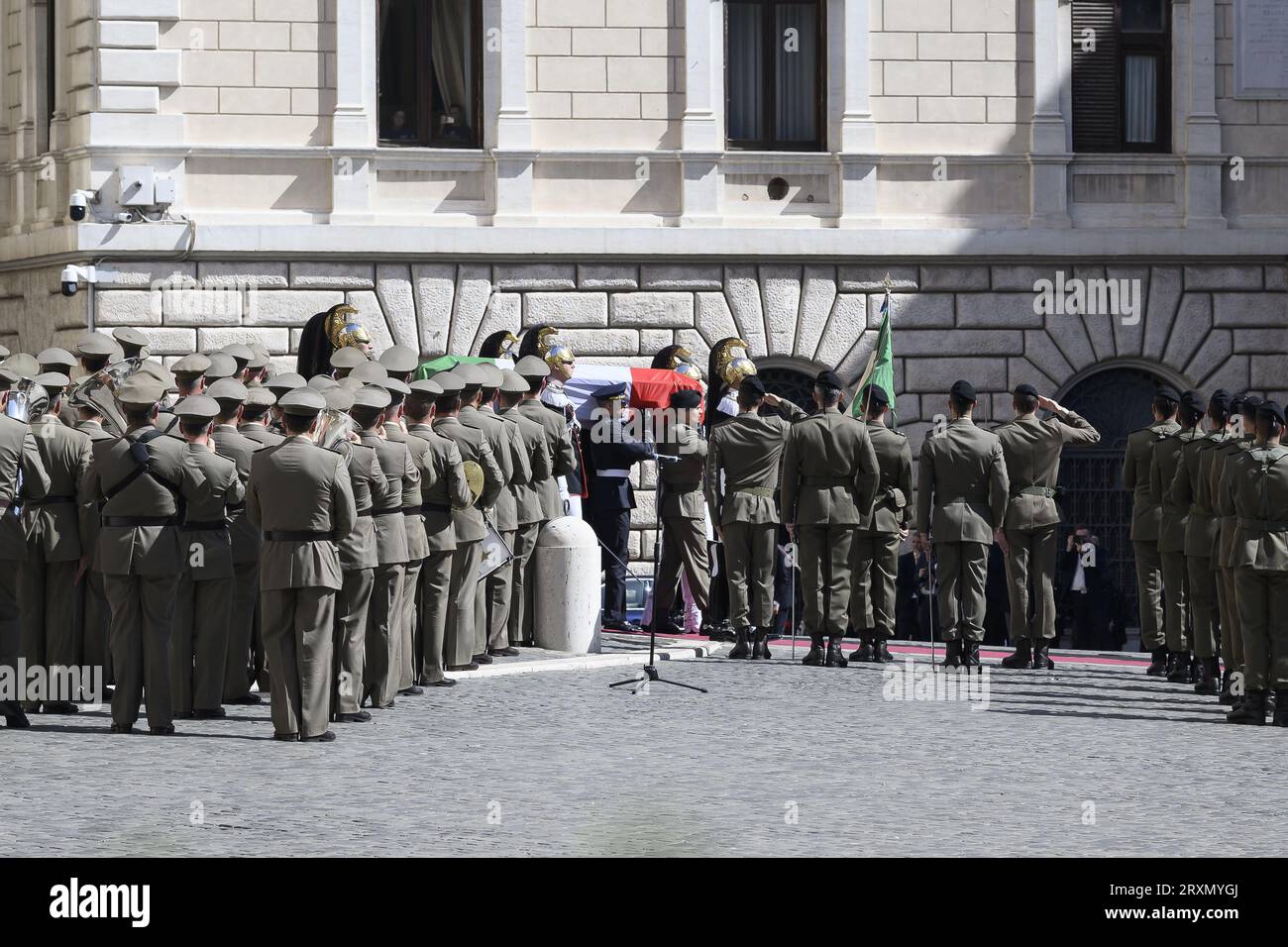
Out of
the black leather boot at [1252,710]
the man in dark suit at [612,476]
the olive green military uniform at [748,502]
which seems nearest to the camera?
the black leather boot at [1252,710]

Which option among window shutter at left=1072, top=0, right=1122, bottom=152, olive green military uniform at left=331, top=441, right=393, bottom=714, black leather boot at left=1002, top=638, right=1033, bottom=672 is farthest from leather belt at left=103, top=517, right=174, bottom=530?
window shutter at left=1072, top=0, right=1122, bottom=152

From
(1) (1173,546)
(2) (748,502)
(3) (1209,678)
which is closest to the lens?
(3) (1209,678)

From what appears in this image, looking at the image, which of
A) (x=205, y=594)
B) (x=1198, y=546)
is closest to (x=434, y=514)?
(x=205, y=594)

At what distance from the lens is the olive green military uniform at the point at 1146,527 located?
16953 millimetres

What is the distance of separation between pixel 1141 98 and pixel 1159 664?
846 centimetres

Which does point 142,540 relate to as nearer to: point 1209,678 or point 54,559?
point 54,559

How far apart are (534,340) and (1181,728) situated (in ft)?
23.2

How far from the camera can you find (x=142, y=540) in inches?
507

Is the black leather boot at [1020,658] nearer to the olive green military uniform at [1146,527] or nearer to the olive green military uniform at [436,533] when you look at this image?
the olive green military uniform at [1146,527]

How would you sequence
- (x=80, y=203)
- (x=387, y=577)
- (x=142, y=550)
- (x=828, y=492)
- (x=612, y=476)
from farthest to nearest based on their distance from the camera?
(x=80, y=203)
(x=612, y=476)
(x=828, y=492)
(x=387, y=577)
(x=142, y=550)

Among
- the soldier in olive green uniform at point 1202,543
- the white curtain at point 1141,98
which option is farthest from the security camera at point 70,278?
the soldier in olive green uniform at point 1202,543

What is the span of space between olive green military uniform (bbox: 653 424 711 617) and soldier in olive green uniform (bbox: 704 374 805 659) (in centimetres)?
80

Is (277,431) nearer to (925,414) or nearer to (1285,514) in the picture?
(1285,514)

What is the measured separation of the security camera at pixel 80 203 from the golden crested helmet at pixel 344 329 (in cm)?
387
